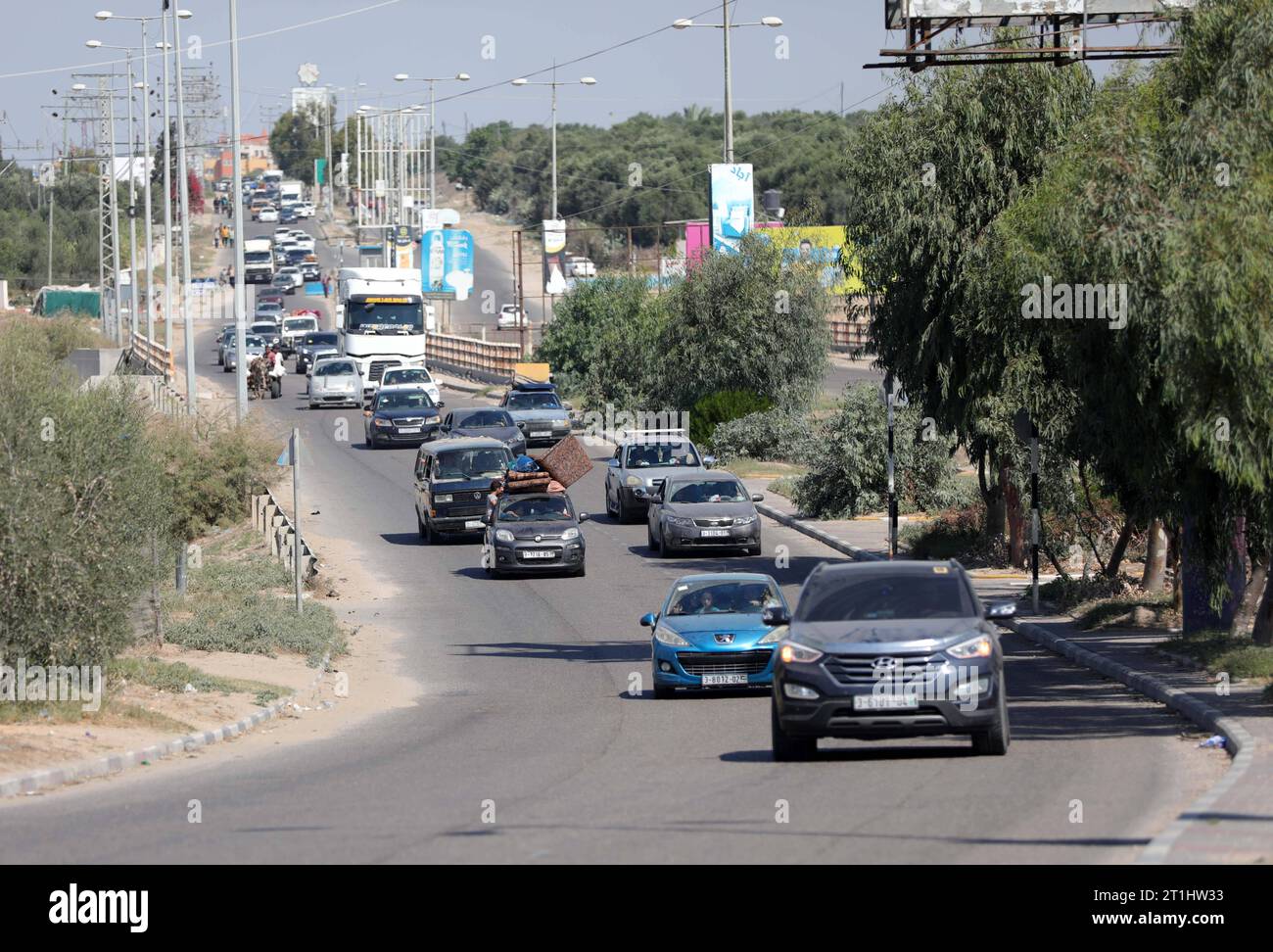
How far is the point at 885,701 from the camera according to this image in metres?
14.3

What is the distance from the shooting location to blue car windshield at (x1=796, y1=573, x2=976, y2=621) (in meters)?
15.2

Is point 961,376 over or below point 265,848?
over

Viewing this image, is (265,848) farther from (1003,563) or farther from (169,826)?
(1003,563)

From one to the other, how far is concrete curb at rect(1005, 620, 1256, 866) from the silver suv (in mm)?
14624

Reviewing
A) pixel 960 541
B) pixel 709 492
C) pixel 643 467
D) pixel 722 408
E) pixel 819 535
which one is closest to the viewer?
pixel 960 541

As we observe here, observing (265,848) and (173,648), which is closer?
(265,848)

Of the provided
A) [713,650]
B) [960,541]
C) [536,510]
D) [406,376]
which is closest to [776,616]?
[713,650]

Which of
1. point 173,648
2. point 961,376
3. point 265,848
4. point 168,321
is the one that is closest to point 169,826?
point 265,848

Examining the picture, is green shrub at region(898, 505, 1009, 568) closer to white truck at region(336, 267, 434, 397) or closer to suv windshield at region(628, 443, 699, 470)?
suv windshield at region(628, 443, 699, 470)

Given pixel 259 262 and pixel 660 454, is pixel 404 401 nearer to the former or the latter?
pixel 660 454

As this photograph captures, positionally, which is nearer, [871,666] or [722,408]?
[871,666]

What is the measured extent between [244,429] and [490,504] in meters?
4.76

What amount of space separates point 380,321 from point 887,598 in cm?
5333
